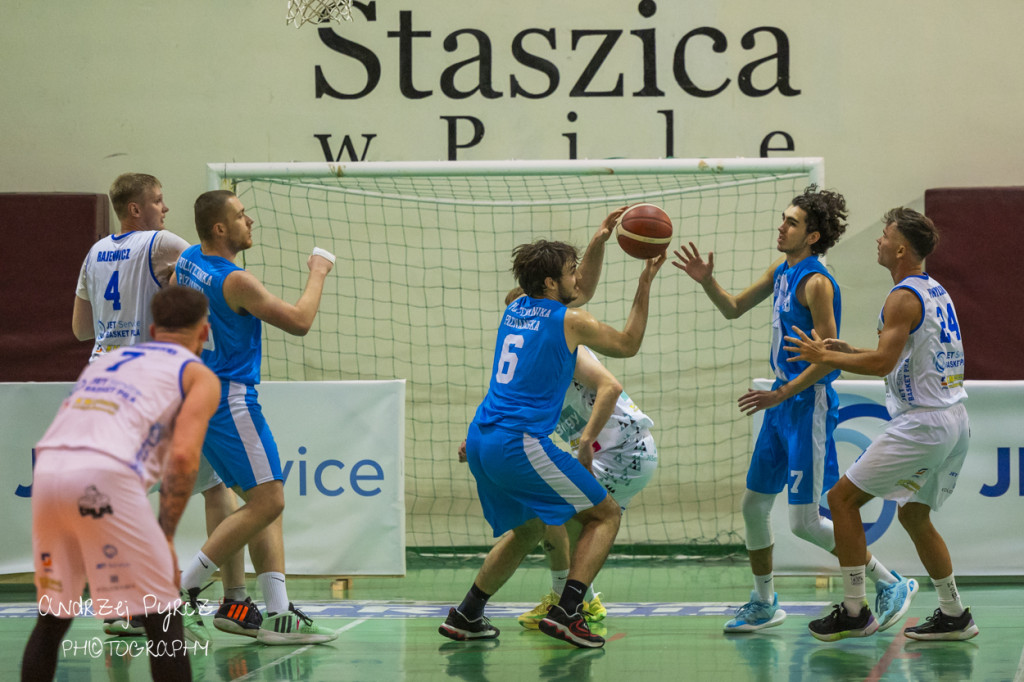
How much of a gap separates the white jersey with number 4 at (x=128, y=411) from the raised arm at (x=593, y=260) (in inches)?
103

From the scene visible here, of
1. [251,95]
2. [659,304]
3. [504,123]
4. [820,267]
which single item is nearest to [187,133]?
[251,95]

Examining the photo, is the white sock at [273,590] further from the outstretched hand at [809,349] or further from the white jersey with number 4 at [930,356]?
the white jersey with number 4 at [930,356]

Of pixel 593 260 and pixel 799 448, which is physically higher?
pixel 593 260

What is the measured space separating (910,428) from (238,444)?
10.3ft

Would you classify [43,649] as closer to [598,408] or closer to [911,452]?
[598,408]

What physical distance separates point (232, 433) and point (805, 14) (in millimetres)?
5788

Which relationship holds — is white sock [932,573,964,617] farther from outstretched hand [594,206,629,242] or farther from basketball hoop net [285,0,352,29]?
basketball hoop net [285,0,352,29]

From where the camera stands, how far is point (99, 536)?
3055 mm

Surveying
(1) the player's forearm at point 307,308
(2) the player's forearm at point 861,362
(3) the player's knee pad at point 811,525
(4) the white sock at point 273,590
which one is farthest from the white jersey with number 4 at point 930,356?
(4) the white sock at point 273,590

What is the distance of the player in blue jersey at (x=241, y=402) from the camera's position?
Result: 4.85 m

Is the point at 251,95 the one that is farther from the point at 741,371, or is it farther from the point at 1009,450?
the point at 1009,450

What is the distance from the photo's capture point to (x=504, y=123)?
27.9 feet

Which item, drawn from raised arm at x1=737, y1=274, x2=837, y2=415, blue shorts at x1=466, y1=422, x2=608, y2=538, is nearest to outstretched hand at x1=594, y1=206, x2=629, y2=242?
raised arm at x1=737, y1=274, x2=837, y2=415

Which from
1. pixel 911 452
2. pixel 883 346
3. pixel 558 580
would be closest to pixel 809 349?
pixel 883 346
